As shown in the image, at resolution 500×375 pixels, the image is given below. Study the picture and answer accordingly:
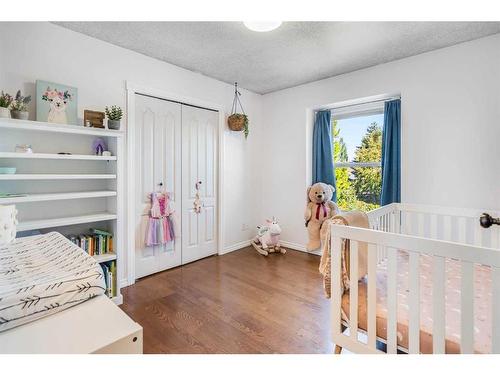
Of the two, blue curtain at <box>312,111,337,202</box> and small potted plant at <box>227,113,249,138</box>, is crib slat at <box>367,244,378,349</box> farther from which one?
small potted plant at <box>227,113,249,138</box>

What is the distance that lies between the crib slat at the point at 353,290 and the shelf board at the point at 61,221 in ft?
6.09

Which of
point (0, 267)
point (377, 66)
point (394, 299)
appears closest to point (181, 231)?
point (0, 267)

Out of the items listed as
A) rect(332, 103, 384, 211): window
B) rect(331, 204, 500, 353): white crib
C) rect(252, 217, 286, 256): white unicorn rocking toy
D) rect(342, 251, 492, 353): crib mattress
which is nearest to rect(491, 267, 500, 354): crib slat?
rect(331, 204, 500, 353): white crib

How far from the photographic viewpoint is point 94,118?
2.20 meters

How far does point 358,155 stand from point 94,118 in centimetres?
287

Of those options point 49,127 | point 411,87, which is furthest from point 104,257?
point 411,87

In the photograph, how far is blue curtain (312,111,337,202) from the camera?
350cm

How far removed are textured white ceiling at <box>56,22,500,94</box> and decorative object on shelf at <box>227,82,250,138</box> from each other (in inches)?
22.1

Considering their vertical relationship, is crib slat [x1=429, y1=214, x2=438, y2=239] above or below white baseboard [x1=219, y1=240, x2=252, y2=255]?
above

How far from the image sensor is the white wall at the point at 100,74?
200cm

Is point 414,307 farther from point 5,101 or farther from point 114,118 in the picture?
point 5,101

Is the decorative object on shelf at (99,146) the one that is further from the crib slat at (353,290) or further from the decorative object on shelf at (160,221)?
the crib slat at (353,290)

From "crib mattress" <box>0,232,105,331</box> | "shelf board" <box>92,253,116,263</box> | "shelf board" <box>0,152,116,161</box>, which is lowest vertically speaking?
"shelf board" <box>92,253,116,263</box>
